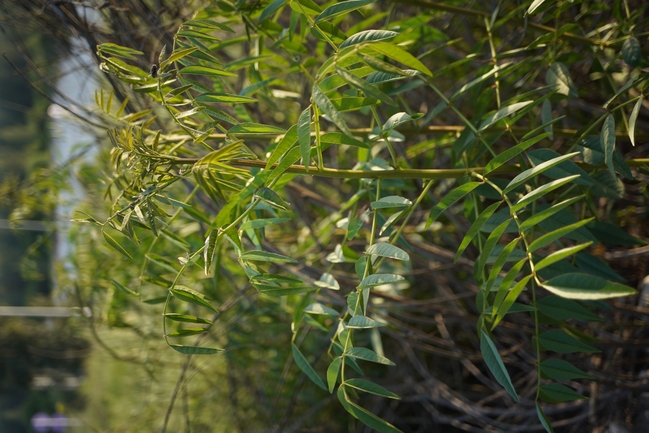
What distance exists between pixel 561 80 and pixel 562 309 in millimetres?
171

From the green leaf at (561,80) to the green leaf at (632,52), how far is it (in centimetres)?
4

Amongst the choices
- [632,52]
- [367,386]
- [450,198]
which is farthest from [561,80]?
[367,386]

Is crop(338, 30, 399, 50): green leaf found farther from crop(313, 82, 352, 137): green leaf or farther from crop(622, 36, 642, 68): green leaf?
crop(622, 36, 642, 68): green leaf

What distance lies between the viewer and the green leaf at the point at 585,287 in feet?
0.65

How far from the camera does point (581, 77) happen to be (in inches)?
23.3

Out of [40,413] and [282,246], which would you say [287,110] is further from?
[40,413]

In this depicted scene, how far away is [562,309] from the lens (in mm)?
281

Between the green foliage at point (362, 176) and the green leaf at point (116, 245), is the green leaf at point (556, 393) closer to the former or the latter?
the green foliage at point (362, 176)

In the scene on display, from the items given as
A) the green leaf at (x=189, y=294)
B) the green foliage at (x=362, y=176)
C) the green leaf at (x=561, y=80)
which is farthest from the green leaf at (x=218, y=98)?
the green leaf at (x=561, y=80)

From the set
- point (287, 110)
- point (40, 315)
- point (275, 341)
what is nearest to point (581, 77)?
point (287, 110)

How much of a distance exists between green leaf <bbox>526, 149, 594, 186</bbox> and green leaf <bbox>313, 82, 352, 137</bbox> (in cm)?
14

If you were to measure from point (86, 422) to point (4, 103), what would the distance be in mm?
718

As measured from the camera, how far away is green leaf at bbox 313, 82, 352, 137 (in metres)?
0.21

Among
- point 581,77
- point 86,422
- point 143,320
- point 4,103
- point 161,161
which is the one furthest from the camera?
point 4,103
